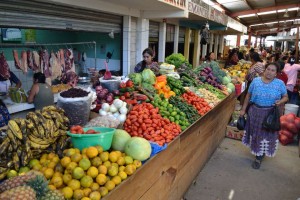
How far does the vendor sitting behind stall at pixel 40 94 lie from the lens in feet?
14.8

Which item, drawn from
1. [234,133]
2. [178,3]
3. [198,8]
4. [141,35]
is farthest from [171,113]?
[198,8]

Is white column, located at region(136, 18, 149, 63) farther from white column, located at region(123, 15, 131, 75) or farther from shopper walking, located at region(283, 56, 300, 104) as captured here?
shopper walking, located at region(283, 56, 300, 104)

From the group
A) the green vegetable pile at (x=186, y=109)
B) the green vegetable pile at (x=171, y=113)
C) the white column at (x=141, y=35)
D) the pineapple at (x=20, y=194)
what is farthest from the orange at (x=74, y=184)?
the white column at (x=141, y=35)

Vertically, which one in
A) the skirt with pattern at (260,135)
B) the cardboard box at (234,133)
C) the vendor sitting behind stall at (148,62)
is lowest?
the cardboard box at (234,133)

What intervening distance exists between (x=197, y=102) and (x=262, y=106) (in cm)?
109

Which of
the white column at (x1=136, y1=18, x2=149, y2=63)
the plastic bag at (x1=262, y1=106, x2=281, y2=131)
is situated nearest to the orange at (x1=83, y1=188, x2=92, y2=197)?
the plastic bag at (x1=262, y1=106, x2=281, y2=131)

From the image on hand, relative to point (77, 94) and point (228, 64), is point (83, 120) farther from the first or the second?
point (228, 64)

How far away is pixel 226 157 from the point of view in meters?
5.30

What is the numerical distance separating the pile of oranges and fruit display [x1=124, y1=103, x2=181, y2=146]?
0.66 m

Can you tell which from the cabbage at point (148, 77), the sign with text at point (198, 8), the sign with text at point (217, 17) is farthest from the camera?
the sign with text at point (217, 17)

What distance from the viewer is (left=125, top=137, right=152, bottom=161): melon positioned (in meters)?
2.39

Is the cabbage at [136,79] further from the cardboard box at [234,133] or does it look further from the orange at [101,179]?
the cardboard box at [234,133]

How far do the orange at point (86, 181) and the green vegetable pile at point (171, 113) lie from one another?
173cm

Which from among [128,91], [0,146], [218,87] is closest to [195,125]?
[128,91]
